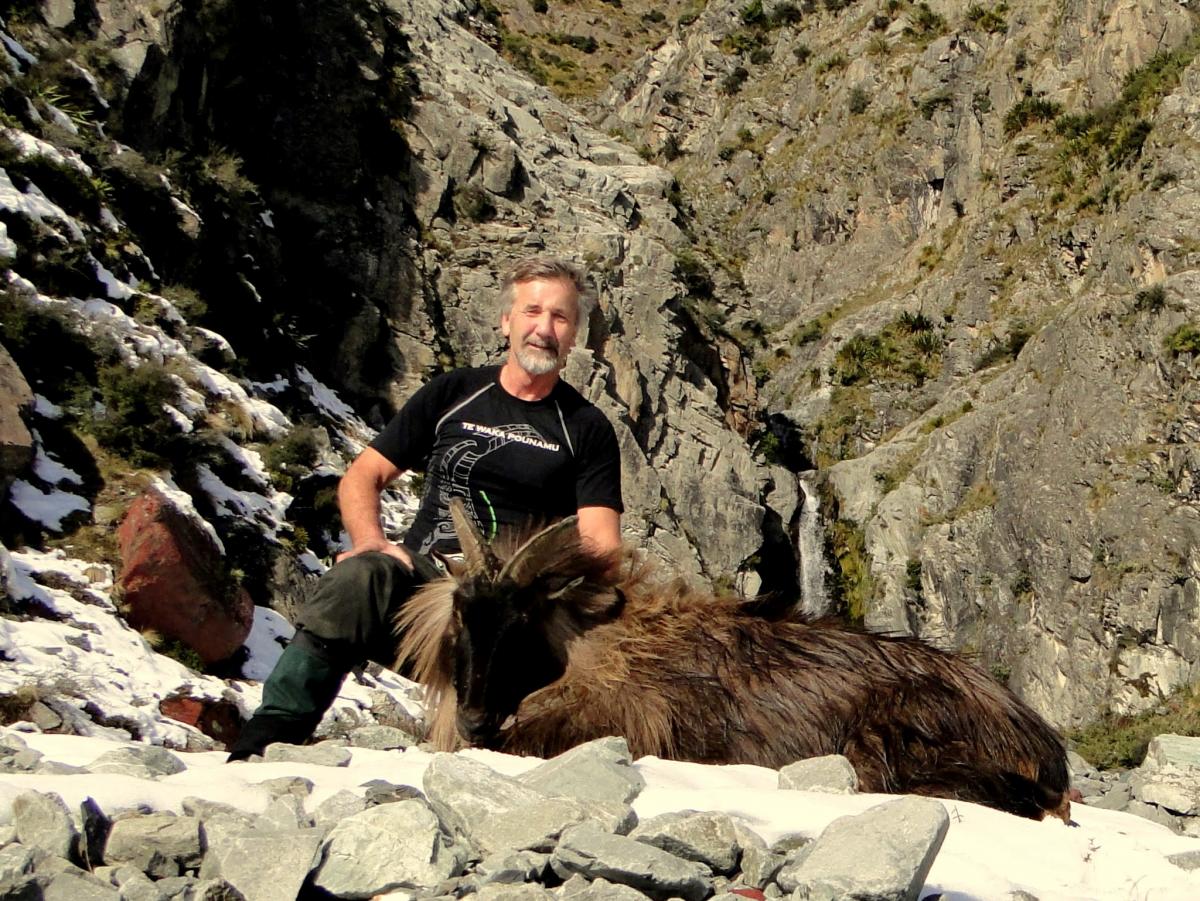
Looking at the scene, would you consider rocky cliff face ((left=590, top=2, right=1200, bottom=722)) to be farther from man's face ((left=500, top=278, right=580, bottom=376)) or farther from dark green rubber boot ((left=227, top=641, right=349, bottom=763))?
dark green rubber boot ((left=227, top=641, right=349, bottom=763))

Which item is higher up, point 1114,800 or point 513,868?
point 513,868

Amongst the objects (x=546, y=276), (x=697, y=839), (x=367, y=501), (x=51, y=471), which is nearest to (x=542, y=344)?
(x=546, y=276)

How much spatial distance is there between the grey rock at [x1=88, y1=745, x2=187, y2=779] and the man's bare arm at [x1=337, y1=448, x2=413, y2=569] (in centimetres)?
111

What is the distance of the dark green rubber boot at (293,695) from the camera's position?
3.89 metres

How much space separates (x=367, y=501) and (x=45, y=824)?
2339mm

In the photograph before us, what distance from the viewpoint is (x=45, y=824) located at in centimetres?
224

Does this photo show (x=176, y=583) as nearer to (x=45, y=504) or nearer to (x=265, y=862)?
(x=45, y=504)

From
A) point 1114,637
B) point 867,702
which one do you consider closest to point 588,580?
point 867,702

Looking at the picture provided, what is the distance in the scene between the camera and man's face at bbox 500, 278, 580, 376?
4.71 meters

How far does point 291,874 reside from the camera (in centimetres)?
221

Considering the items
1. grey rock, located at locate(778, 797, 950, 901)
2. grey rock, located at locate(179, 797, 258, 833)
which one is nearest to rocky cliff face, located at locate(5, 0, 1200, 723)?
grey rock, located at locate(179, 797, 258, 833)

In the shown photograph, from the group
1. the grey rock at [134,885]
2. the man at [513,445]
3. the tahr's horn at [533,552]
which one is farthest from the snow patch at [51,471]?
the grey rock at [134,885]

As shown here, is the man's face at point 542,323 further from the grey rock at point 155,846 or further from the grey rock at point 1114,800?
the grey rock at point 1114,800

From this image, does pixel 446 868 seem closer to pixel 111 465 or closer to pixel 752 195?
pixel 111 465
